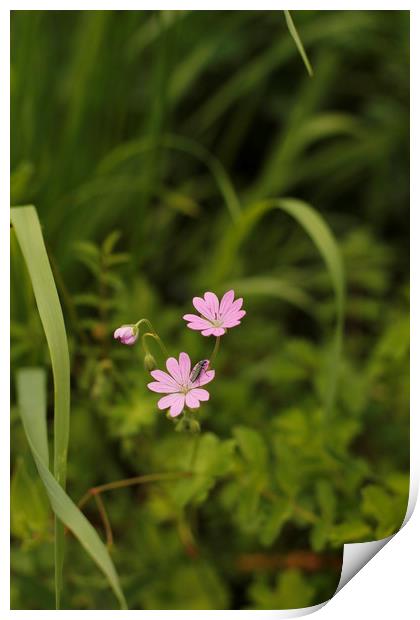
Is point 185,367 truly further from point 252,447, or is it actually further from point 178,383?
point 252,447

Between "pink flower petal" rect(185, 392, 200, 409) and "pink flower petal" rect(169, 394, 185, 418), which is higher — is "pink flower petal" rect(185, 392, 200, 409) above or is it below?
above

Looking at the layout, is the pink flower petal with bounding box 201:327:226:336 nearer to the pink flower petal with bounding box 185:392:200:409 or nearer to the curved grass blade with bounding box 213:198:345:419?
the pink flower petal with bounding box 185:392:200:409

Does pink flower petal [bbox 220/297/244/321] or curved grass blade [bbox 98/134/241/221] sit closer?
pink flower petal [bbox 220/297/244/321]

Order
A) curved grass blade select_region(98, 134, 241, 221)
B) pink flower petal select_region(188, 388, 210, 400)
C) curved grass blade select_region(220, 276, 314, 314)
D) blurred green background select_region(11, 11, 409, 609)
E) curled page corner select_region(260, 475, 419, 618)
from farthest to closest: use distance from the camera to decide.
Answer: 1. curved grass blade select_region(220, 276, 314, 314)
2. curved grass blade select_region(98, 134, 241, 221)
3. blurred green background select_region(11, 11, 409, 609)
4. curled page corner select_region(260, 475, 419, 618)
5. pink flower petal select_region(188, 388, 210, 400)

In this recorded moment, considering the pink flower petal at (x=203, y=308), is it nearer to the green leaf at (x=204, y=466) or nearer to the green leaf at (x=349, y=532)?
the green leaf at (x=204, y=466)

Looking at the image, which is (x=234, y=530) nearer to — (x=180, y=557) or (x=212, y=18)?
(x=180, y=557)

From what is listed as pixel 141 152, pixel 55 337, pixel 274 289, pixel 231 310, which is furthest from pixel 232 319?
pixel 274 289

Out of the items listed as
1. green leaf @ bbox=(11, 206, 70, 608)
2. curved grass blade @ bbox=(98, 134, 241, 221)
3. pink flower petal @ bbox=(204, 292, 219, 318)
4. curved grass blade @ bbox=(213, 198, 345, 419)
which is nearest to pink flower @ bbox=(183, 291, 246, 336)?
pink flower petal @ bbox=(204, 292, 219, 318)

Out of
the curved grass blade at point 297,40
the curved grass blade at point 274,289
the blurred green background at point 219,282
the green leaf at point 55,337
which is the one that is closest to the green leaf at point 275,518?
the blurred green background at point 219,282
